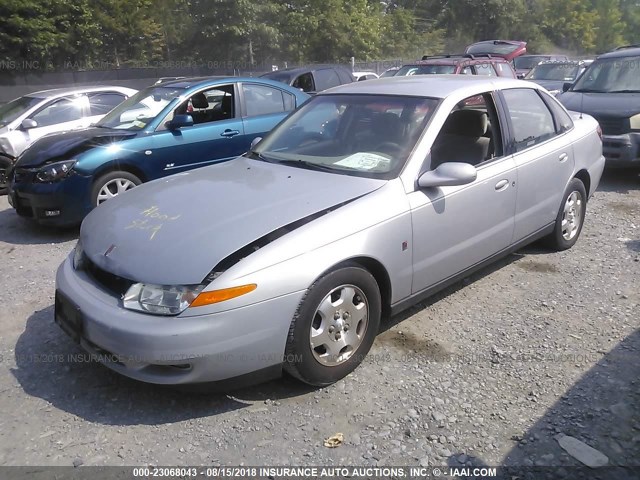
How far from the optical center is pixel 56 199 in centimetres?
581

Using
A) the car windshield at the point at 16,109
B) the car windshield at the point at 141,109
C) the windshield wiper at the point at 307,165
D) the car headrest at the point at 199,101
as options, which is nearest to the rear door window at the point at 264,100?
the car headrest at the point at 199,101

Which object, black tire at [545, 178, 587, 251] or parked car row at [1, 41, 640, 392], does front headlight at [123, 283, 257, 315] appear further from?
black tire at [545, 178, 587, 251]

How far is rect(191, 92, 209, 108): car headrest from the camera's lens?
6742mm

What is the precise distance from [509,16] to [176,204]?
52.8 m

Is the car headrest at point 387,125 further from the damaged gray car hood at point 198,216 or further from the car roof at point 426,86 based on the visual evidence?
the damaged gray car hood at point 198,216

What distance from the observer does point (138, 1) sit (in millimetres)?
27906

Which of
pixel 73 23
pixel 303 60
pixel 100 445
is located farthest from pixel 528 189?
pixel 303 60

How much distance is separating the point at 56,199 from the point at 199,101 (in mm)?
2022

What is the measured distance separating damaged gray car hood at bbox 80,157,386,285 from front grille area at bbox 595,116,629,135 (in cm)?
538

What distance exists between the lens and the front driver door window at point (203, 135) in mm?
6355

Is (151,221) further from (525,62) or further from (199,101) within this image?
(525,62)

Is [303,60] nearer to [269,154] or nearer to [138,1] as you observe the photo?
[138,1]

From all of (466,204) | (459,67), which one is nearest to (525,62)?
(459,67)

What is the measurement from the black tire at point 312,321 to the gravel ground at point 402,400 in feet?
0.41
